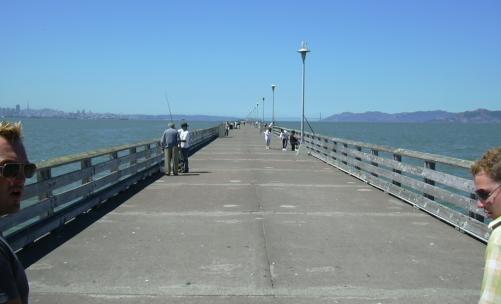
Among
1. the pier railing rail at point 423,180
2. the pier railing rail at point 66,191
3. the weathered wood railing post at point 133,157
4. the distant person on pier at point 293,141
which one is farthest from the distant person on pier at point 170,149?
the distant person on pier at point 293,141

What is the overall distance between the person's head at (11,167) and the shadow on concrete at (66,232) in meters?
4.68

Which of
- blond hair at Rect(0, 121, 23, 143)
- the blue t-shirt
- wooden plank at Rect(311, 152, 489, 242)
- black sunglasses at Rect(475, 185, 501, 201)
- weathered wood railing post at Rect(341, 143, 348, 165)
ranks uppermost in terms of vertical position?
blond hair at Rect(0, 121, 23, 143)

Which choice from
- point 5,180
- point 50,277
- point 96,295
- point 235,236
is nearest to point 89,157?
point 235,236

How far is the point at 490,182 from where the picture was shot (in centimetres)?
234

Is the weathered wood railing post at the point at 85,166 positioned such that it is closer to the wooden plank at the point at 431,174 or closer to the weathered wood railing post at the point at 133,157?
the weathered wood railing post at the point at 133,157

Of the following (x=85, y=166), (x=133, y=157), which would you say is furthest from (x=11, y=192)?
(x=133, y=157)

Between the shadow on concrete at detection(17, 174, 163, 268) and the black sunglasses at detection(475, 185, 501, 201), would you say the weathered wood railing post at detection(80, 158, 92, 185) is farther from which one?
the black sunglasses at detection(475, 185, 501, 201)

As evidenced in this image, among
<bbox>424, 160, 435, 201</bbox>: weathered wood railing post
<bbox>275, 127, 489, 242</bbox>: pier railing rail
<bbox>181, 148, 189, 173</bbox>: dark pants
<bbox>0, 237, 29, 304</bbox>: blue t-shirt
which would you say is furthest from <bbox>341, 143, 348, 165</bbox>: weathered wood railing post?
<bbox>0, 237, 29, 304</bbox>: blue t-shirt

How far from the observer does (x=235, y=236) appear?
316 inches

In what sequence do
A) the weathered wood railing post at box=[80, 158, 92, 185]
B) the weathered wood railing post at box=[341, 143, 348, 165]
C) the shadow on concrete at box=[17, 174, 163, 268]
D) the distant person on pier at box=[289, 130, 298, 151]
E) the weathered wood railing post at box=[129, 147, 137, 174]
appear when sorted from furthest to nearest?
the distant person on pier at box=[289, 130, 298, 151] < the weathered wood railing post at box=[341, 143, 348, 165] < the weathered wood railing post at box=[129, 147, 137, 174] < the weathered wood railing post at box=[80, 158, 92, 185] < the shadow on concrete at box=[17, 174, 163, 268]

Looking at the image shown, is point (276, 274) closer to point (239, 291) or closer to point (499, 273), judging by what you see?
point (239, 291)

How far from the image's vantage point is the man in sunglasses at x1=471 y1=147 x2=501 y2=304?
2.11 meters

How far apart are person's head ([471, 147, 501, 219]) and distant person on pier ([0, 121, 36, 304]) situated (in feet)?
6.12

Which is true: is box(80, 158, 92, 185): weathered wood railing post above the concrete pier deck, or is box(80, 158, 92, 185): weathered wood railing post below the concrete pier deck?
above
